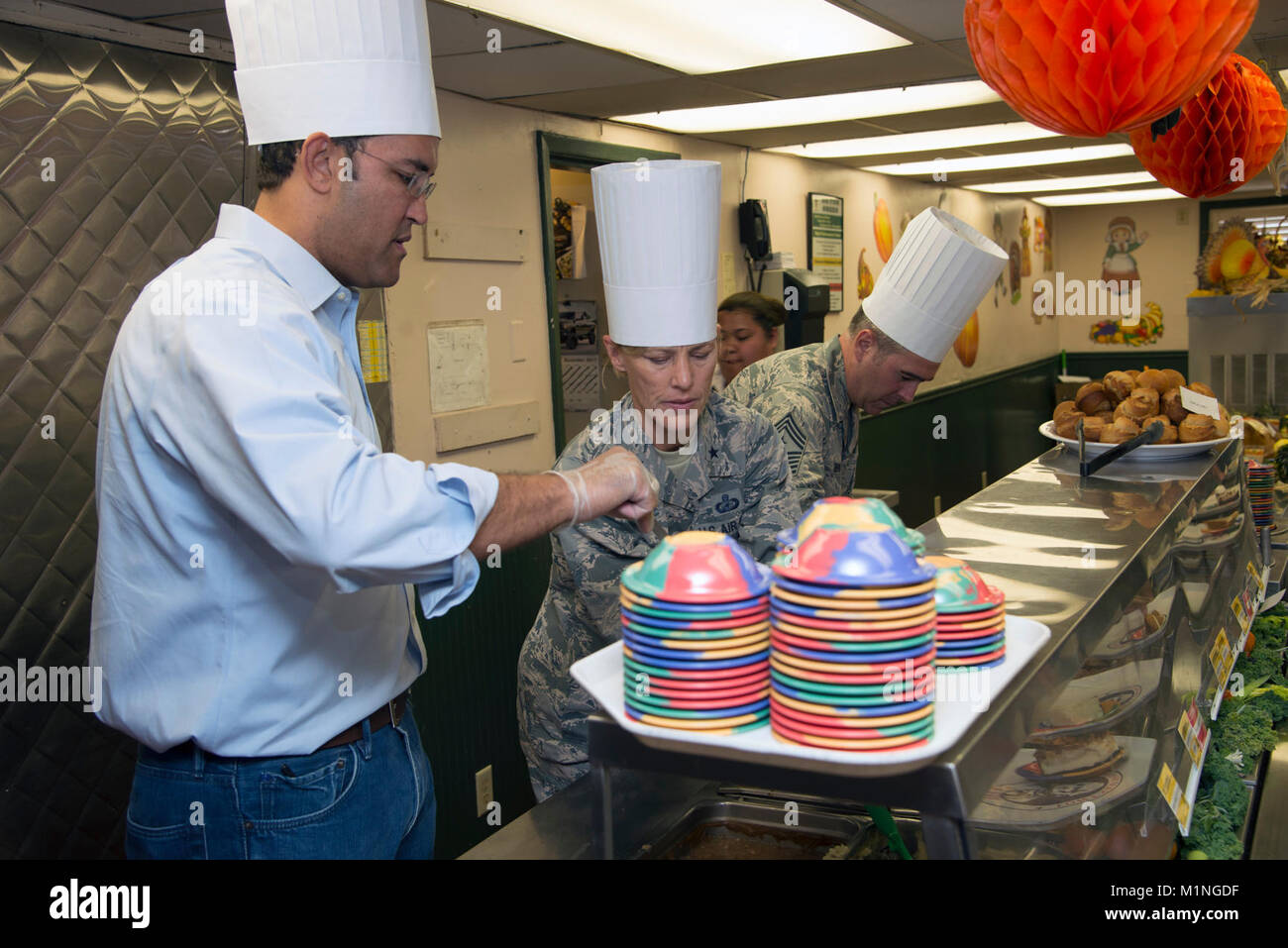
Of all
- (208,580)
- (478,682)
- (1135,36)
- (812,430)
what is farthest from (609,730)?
(478,682)

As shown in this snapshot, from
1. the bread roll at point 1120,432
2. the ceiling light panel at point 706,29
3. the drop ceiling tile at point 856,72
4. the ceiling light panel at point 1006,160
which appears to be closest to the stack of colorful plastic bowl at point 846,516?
the ceiling light panel at point 706,29

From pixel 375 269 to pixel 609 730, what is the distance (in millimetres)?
830

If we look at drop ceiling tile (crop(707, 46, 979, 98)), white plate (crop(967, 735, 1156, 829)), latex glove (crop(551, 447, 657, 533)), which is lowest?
white plate (crop(967, 735, 1156, 829))

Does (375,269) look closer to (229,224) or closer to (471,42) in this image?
(229,224)

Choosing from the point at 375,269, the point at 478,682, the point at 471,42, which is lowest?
the point at 478,682

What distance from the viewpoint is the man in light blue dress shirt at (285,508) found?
1218 millimetres

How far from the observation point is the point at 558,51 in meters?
3.02

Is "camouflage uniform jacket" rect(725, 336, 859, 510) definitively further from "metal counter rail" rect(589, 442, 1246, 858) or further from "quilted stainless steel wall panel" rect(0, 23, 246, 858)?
"quilted stainless steel wall panel" rect(0, 23, 246, 858)

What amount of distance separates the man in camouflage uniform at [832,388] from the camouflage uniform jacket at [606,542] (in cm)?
47

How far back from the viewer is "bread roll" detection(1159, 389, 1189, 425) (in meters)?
2.94

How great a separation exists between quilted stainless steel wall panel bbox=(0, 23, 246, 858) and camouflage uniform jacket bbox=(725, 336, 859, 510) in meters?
1.55

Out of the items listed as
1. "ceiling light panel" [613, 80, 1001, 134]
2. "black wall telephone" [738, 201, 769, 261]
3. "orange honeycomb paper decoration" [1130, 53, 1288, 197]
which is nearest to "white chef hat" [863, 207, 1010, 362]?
"orange honeycomb paper decoration" [1130, 53, 1288, 197]

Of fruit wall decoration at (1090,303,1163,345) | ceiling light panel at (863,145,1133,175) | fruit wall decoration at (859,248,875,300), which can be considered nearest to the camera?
ceiling light panel at (863,145,1133,175)

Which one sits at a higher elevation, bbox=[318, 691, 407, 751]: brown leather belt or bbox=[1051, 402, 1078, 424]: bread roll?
bbox=[1051, 402, 1078, 424]: bread roll
